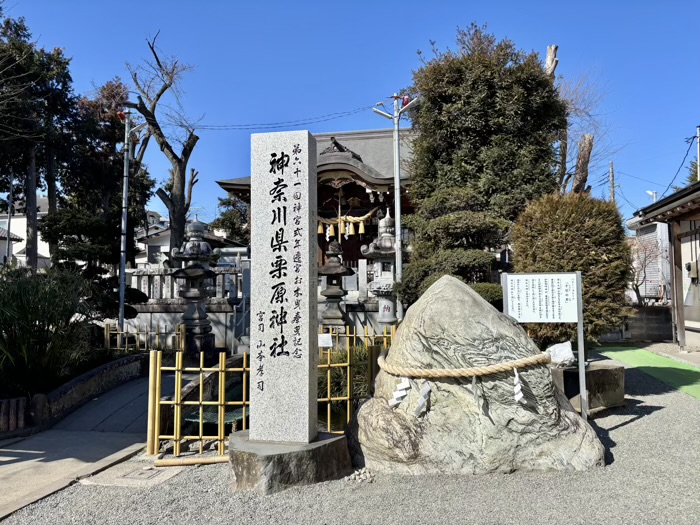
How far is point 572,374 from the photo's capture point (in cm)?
580

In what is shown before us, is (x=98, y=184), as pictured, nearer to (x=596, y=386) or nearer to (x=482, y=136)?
(x=482, y=136)

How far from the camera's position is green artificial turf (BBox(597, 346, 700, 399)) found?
7.41m

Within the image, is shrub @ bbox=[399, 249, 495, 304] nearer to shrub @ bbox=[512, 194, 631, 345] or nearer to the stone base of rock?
shrub @ bbox=[512, 194, 631, 345]

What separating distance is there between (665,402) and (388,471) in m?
4.49

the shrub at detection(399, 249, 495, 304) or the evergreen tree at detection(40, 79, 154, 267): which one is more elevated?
the evergreen tree at detection(40, 79, 154, 267)

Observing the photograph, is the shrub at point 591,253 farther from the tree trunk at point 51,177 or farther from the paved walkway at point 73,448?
the tree trunk at point 51,177

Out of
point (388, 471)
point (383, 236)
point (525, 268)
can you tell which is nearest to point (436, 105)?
point (383, 236)

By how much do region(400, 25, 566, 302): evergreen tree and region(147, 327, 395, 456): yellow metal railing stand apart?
178 inches

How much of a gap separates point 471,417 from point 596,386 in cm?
282

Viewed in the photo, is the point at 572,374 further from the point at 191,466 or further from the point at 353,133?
the point at 353,133

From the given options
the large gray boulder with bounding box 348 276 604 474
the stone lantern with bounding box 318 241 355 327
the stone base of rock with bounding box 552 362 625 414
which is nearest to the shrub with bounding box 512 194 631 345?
the stone base of rock with bounding box 552 362 625 414

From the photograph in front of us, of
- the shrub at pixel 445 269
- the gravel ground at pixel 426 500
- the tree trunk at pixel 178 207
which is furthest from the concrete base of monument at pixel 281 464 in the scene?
the tree trunk at pixel 178 207

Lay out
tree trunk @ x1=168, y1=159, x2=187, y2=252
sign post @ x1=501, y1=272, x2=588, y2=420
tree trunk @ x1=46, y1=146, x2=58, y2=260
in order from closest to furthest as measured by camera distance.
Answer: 1. sign post @ x1=501, y1=272, x2=588, y2=420
2. tree trunk @ x1=168, y1=159, x2=187, y2=252
3. tree trunk @ x1=46, y1=146, x2=58, y2=260

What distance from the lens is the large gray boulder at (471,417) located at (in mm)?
3814
